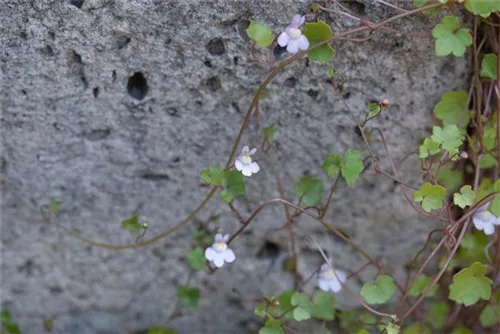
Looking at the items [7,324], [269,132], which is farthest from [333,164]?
[7,324]

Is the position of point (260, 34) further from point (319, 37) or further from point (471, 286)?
point (471, 286)

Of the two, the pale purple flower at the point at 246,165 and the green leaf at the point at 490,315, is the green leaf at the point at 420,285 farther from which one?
the pale purple flower at the point at 246,165

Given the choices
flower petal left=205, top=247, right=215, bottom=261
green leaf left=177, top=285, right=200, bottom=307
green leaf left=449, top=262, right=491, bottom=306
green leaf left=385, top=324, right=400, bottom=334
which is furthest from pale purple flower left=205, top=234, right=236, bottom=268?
green leaf left=449, top=262, right=491, bottom=306

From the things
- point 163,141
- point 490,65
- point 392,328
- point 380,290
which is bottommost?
point 392,328

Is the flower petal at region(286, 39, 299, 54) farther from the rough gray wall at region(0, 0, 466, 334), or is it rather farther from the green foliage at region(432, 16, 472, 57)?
the green foliage at region(432, 16, 472, 57)

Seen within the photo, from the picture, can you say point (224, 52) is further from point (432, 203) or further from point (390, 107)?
point (432, 203)

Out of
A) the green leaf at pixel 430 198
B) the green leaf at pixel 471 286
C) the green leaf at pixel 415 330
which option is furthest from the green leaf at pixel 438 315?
the green leaf at pixel 430 198
